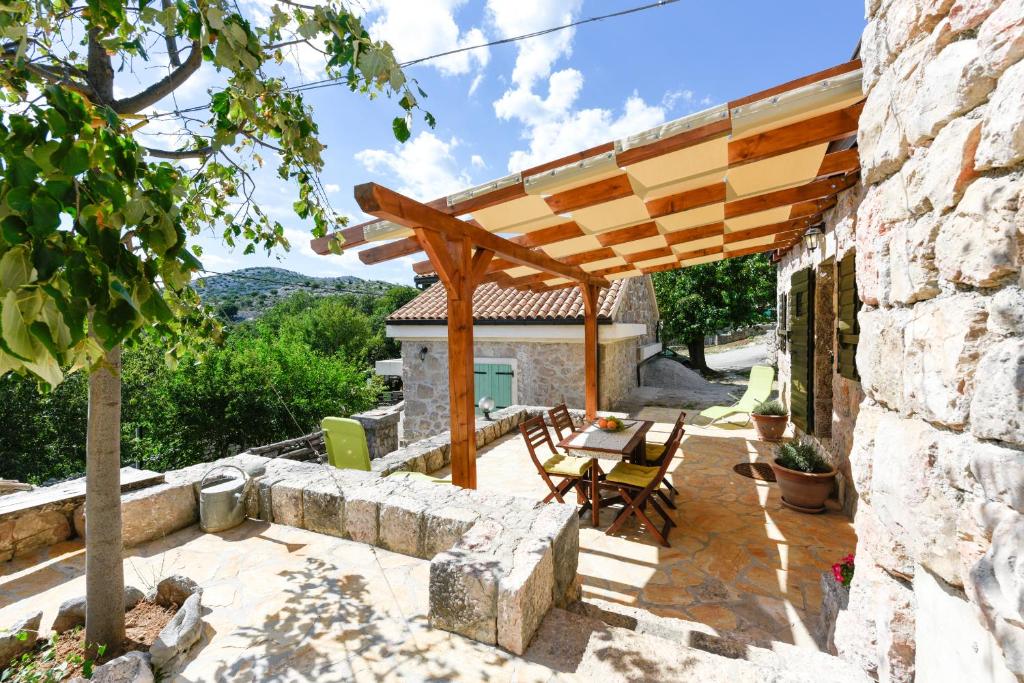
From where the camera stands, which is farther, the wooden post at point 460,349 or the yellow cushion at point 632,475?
the yellow cushion at point 632,475

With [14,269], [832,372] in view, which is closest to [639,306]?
[832,372]

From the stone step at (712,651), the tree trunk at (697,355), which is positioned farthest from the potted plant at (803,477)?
the tree trunk at (697,355)

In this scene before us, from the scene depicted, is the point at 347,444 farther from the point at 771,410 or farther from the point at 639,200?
the point at 771,410

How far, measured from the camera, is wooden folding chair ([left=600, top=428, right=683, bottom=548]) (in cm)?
340

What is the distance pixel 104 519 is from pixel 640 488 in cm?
346

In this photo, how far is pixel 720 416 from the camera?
6.50 meters

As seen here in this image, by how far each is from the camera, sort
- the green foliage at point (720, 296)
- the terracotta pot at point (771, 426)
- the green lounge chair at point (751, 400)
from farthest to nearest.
Result: the green foliage at point (720, 296) < the green lounge chair at point (751, 400) < the terracotta pot at point (771, 426)

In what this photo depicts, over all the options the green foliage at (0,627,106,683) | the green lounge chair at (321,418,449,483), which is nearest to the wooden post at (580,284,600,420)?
the green lounge chair at (321,418,449,483)

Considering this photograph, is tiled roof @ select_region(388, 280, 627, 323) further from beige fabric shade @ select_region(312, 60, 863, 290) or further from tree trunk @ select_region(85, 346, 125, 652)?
tree trunk @ select_region(85, 346, 125, 652)

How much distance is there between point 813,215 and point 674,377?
10.1 m

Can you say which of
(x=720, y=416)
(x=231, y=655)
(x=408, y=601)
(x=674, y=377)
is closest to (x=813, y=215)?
(x=720, y=416)

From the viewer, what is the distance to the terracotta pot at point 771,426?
6.03 m

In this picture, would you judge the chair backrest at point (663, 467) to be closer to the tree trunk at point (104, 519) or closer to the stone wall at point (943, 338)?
the stone wall at point (943, 338)

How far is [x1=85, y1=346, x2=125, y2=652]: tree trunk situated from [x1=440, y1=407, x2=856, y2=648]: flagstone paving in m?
2.55
